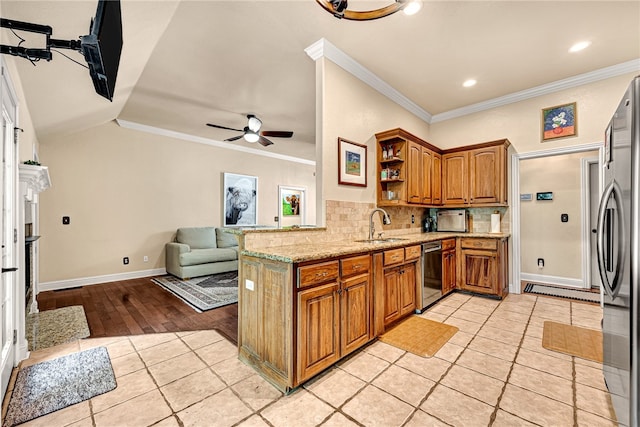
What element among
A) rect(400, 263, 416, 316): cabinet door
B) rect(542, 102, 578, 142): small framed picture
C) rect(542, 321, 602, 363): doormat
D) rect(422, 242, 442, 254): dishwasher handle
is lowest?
rect(542, 321, 602, 363): doormat

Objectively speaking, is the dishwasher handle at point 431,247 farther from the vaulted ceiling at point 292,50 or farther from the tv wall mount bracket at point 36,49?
the tv wall mount bracket at point 36,49

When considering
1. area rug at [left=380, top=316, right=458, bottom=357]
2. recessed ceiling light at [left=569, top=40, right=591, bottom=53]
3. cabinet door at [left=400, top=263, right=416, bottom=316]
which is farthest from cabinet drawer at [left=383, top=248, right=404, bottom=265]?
recessed ceiling light at [left=569, top=40, right=591, bottom=53]

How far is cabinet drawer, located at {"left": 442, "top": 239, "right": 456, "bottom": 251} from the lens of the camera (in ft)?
12.2

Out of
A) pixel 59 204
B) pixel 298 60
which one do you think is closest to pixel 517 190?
pixel 298 60

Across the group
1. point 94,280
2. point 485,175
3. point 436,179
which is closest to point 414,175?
point 436,179

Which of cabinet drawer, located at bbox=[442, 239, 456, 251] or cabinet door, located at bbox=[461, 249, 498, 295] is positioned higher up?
cabinet drawer, located at bbox=[442, 239, 456, 251]


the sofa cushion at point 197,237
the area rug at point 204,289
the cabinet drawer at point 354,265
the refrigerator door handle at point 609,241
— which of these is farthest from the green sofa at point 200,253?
the refrigerator door handle at point 609,241

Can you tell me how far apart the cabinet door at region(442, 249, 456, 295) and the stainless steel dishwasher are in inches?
5.6

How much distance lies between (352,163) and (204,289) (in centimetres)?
297

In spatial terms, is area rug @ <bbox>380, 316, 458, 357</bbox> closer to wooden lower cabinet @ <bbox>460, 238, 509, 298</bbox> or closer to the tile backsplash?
the tile backsplash

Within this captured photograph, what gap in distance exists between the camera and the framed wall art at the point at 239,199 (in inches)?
248

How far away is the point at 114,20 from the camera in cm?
132

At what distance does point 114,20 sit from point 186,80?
2.42 m

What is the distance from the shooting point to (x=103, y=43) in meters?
1.18
